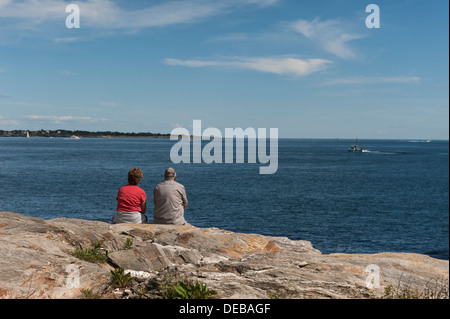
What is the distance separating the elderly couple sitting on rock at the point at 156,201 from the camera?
427 inches

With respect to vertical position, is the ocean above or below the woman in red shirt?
below

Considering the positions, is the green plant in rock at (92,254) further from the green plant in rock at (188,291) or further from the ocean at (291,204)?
the ocean at (291,204)

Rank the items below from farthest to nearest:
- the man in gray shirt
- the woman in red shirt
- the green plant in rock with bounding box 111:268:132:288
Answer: the man in gray shirt
the woman in red shirt
the green plant in rock with bounding box 111:268:132:288

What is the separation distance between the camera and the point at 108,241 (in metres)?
8.18

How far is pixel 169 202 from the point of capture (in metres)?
11.2

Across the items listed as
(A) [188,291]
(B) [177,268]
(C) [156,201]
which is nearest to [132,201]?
(C) [156,201]

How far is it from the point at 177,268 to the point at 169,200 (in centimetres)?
455

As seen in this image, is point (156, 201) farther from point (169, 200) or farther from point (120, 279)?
point (120, 279)

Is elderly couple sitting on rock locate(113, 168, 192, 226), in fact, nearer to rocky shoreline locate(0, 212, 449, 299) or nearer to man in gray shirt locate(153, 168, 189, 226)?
man in gray shirt locate(153, 168, 189, 226)

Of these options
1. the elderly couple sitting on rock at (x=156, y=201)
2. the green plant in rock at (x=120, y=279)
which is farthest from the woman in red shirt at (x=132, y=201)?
the green plant in rock at (x=120, y=279)

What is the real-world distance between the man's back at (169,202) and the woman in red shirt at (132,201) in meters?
→ 0.45

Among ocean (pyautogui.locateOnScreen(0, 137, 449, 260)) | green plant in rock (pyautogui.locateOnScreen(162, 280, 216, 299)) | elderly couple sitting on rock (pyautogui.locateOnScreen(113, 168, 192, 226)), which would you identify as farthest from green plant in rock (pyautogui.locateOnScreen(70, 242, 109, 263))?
ocean (pyautogui.locateOnScreen(0, 137, 449, 260))

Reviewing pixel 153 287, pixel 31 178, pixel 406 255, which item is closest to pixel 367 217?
pixel 406 255

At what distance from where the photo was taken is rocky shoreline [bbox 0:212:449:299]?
5883mm
